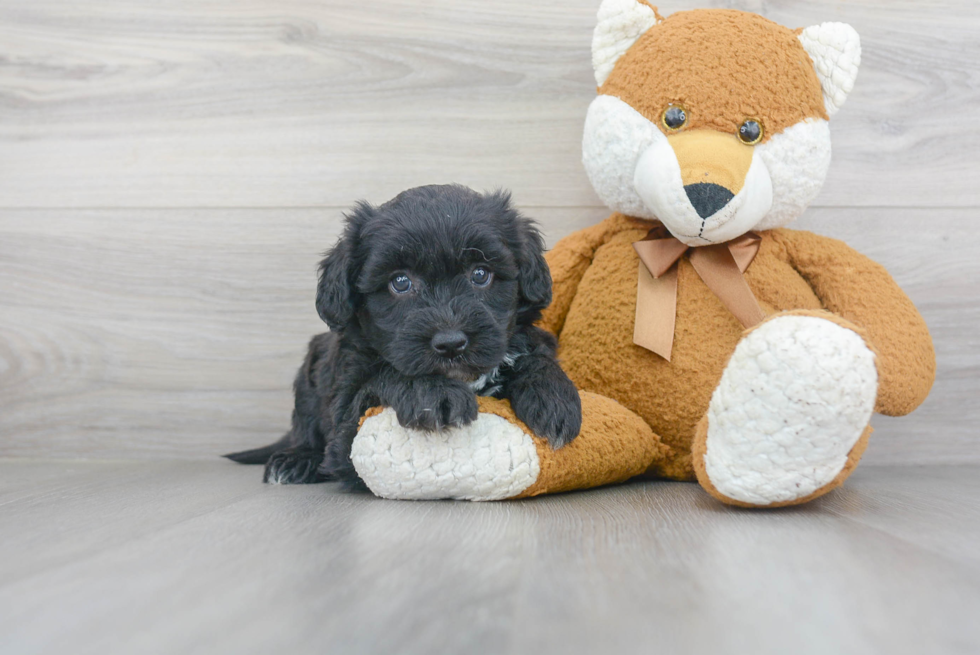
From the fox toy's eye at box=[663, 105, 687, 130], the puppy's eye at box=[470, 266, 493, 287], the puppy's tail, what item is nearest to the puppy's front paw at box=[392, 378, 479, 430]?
the puppy's eye at box=[470, 266, 493, 287]

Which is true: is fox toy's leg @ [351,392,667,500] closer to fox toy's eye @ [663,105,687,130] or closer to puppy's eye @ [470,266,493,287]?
puppy's eye @ [470,266,493,287]

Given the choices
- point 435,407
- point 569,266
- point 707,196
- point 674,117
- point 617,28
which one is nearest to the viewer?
point 435,407

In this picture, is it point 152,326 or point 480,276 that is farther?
point 152,326

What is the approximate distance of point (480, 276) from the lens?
1347 millimetres

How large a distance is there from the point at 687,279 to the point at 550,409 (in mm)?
449

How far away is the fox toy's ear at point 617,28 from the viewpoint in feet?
4.92

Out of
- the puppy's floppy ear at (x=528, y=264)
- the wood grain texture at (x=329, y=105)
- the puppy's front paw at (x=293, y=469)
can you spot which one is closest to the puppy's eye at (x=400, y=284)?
the puppy's floppy ear at (x=528, y=264)

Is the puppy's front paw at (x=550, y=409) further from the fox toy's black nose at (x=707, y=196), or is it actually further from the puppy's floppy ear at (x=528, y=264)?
the fox toy's black nose at (x=707, y=196)

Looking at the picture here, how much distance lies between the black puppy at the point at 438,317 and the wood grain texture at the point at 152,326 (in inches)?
23.1

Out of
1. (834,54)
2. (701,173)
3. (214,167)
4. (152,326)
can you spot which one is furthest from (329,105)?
(834,54)

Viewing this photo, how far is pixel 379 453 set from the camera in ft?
4.00

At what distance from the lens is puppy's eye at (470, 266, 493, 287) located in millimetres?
1340

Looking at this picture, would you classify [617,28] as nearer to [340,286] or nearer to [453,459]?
[340,286]

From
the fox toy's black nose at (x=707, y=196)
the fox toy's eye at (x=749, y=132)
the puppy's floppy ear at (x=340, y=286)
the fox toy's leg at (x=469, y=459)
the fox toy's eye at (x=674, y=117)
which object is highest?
the fox toy's eye at (x=674, y=117)
